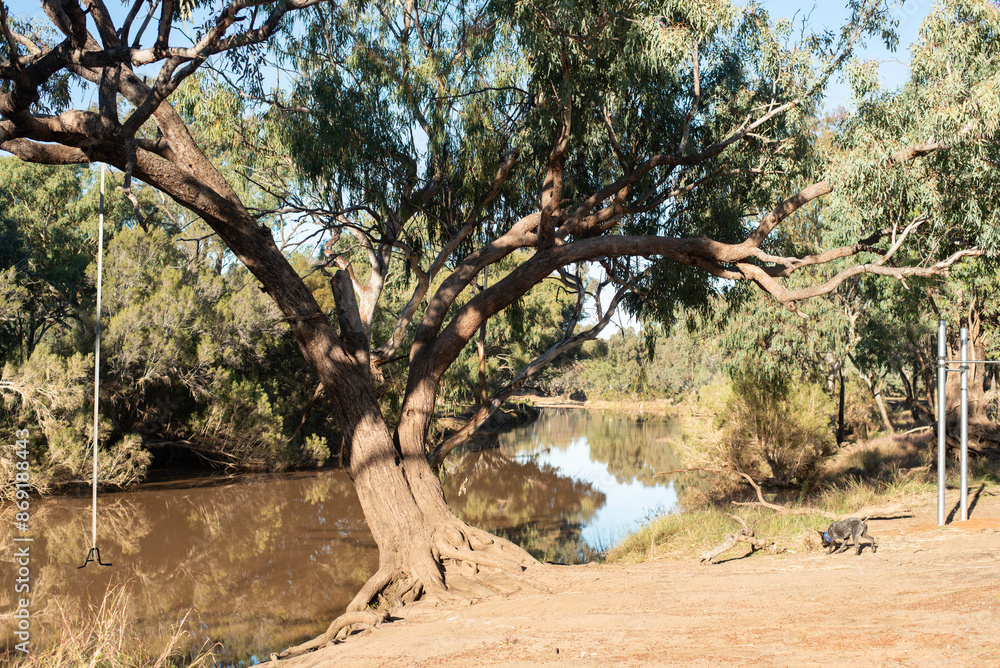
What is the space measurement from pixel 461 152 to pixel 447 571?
15.1 feet

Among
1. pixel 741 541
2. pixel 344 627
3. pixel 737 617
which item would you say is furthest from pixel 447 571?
pixel 741 541

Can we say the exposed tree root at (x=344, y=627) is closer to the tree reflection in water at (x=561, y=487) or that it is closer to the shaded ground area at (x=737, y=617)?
the shaded ground area at (x=737, y=617)

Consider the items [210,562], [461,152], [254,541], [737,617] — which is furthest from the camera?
[254,541]

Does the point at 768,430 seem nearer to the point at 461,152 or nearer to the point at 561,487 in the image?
the point at 561,487

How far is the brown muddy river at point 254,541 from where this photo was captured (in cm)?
656

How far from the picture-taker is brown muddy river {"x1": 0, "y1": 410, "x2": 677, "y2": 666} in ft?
21.5

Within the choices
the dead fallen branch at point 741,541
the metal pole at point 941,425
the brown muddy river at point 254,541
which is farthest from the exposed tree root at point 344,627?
the metal pole at point 941,425

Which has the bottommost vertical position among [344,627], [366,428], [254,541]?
[254,541]

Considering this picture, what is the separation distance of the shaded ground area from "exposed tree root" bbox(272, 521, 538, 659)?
20cm

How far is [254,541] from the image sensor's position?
33.0 ft

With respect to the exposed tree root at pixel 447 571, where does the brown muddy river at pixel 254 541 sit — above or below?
below

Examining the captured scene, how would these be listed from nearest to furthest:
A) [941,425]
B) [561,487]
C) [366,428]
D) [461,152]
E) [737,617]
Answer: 1. [737,617]
2. [366,428]
3. [941,425]
4. [461,152]
5. [561,487]

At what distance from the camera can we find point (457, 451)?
21.0 metres

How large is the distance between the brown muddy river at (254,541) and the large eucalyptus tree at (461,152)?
2293 millimetres
